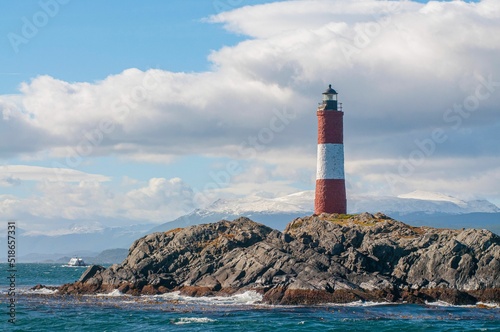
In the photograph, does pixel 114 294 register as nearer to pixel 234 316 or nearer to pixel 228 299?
pixel 228 299

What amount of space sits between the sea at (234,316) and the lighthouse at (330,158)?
28708 mm

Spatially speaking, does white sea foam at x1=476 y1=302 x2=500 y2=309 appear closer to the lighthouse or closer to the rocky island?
the rocky island

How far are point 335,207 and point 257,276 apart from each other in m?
26.8

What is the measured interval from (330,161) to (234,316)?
128 feet

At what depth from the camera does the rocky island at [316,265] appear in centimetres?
7394

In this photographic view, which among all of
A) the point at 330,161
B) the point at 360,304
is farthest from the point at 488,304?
the point at 330,161

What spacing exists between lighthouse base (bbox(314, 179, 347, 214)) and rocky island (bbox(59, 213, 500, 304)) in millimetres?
7908

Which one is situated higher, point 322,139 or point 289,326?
point 322,139

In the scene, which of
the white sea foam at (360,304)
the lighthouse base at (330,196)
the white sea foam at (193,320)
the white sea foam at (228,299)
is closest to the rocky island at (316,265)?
the white sea foam at (360,304)

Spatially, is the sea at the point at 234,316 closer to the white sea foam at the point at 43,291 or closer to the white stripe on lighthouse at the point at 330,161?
the white sea foam at the point at 43,291

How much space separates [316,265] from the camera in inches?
3059

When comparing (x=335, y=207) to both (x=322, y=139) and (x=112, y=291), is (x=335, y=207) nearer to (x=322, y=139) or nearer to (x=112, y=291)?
(x=322, y=139)

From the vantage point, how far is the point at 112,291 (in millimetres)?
84312

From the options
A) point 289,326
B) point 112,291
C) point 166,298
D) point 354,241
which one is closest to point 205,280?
point 166,298
